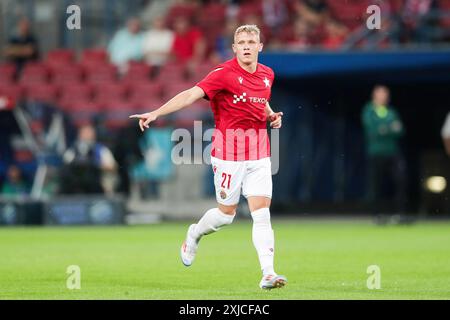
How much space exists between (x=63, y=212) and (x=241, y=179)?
10977 mm

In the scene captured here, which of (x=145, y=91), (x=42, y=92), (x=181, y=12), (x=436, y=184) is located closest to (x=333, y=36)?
(x=436, y=184)

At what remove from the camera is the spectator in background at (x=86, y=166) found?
853 inches

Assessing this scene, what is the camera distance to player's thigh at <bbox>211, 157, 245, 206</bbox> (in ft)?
35.0

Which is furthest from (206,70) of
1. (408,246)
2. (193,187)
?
(408,246)

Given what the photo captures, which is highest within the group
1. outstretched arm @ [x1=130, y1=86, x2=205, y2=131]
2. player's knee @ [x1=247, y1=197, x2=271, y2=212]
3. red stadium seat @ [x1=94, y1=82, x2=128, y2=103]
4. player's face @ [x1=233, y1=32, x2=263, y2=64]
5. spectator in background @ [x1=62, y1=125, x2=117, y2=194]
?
player's face @ [x1=233, y1=32, x2=263, y2=64]

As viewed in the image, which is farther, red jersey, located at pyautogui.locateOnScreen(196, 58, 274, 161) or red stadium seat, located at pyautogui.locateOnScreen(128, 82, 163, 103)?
red stadium seat, located at pyautogui.locateOnScreen(128, 82, 163, 103)

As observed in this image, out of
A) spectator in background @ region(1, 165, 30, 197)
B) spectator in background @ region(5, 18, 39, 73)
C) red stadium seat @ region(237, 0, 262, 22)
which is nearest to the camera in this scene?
spectator in background @ region(1, 165, 30, 197)

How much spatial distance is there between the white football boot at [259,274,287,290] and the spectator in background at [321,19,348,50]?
12.6 metres

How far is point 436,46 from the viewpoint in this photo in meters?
21.4

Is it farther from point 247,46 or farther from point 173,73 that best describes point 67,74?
point 247,46

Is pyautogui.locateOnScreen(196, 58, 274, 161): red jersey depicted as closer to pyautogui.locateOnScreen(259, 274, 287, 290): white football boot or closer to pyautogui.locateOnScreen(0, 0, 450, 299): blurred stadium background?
pyautogui.locateOnScreen(259, 274, 287, 290): white football boot

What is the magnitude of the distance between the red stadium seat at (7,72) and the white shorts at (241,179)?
16.3m

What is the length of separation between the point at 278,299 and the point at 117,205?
11.9 metres

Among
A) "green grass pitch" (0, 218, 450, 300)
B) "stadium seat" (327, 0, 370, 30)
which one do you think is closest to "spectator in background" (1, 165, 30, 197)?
"green grass pitch" (0, 218, 450, 300)
